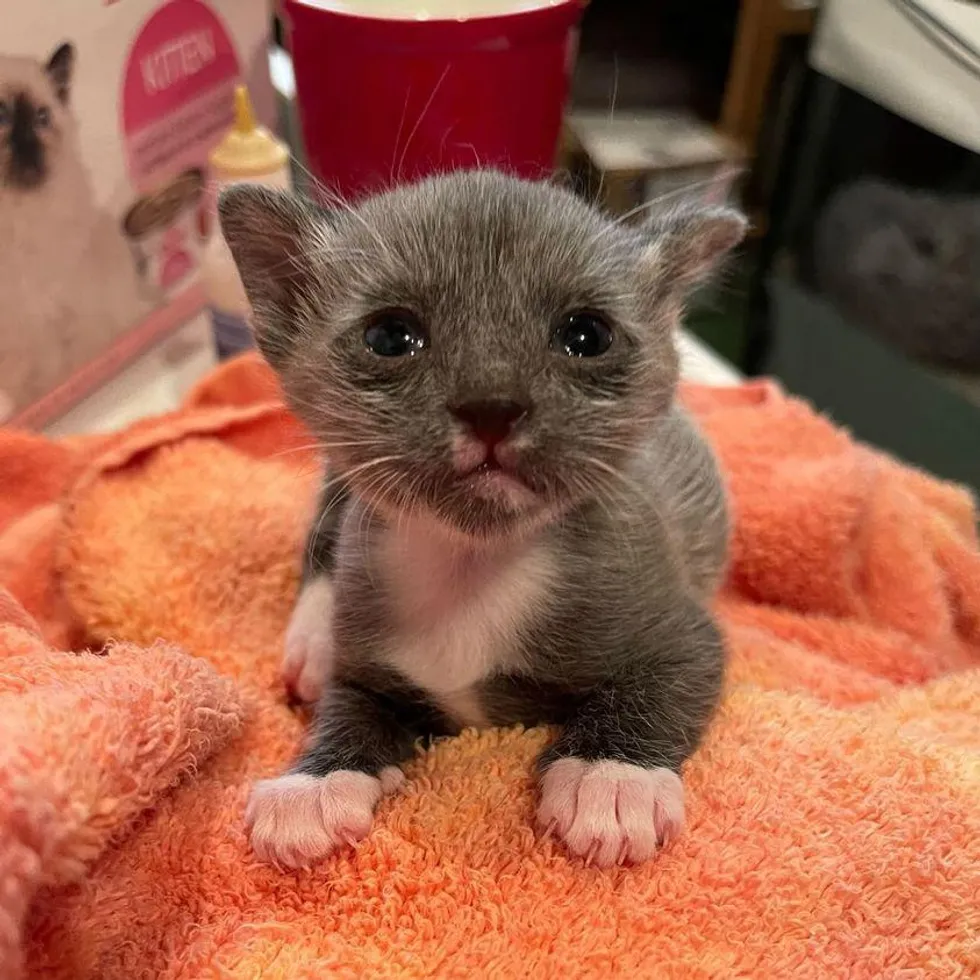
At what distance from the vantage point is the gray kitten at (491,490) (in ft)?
2.30

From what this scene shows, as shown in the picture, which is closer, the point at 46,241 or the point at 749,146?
the point at 46,241

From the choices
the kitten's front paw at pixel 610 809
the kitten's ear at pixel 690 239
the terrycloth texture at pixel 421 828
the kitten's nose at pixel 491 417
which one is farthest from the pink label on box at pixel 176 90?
the kitten's front paw at pixel 610 809

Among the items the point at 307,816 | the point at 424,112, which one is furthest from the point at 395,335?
the point at 424,112

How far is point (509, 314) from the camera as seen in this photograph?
2.31 feet

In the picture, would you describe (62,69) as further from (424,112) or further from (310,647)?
(310,647)

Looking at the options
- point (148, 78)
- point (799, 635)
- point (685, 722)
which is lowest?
point (799, 635)

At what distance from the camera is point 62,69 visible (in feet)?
4.00

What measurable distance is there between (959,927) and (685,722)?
24cm

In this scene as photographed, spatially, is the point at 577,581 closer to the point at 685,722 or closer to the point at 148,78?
the point at 685,722

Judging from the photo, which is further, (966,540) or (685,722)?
(966,540)

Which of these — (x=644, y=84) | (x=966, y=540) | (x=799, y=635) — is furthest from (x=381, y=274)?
(x=644, y=84)

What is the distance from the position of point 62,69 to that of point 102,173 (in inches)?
5.1

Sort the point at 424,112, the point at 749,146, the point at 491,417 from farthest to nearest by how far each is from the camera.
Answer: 1. the point at 749,146
2. the point at 424,112
3. the point at 491,417

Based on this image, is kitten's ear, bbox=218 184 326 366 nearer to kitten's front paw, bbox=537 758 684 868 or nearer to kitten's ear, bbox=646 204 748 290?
kitten's ear, bbox=646 204 748 290
